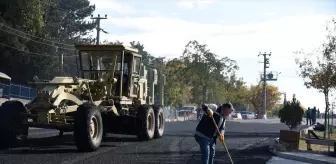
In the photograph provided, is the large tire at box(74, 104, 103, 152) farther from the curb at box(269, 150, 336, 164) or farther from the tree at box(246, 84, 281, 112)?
the tree at box(246, 84, 281, 112)

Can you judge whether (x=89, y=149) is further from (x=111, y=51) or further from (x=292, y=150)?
(x=292, y=150)

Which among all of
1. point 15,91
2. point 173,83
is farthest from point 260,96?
point 15,91

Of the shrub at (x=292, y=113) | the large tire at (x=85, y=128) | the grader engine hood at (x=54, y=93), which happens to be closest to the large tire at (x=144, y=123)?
the grader engine hood at (x=54, y=93)

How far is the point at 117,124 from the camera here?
16.6m

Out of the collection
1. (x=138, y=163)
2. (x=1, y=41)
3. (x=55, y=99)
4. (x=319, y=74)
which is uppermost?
(x=1, y=41)

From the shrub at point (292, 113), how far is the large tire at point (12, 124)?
33.8ft

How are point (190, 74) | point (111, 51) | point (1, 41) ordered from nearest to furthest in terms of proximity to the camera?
point (111, 51)
point (1, 41)
point (190, 74)

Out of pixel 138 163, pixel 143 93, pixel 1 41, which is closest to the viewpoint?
pixel 138 163

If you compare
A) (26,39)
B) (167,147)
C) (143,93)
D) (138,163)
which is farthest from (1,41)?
(138,163)

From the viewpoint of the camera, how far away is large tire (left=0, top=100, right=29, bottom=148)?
44.3ft

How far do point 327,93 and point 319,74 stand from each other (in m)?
1.35

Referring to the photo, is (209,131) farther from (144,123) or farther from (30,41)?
(30,41)

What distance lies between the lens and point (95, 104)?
14531 mm

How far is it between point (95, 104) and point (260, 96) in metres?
89.2
